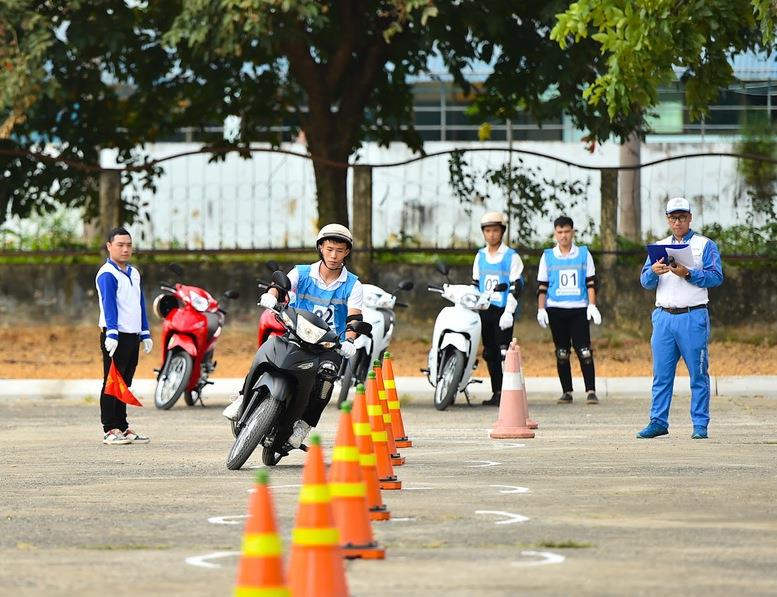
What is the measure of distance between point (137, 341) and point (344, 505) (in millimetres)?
7566

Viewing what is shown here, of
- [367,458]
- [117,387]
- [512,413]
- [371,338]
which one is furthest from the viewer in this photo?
[371,338]

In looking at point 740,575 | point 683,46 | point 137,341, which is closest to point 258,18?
point 683,46

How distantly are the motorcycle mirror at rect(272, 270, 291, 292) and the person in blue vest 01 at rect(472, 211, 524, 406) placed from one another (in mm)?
7085

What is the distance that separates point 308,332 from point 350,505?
4115 millimetres

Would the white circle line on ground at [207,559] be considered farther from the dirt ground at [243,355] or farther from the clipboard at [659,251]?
the dirt ground at [243,355]

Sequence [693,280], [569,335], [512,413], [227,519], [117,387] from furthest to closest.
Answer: [569,335] → [512,413] → [117,387] → [693,280] → [227,519]

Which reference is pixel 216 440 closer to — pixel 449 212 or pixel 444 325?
pixel 444 325

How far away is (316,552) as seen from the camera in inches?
270

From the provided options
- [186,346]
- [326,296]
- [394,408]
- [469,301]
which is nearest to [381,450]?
[326,296]

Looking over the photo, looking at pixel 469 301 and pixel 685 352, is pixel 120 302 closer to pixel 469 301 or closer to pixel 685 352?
pixel 685 352

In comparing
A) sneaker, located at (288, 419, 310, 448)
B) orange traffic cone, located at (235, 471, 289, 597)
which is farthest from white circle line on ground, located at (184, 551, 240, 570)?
sneaker, located at (288, 419, 310, 448)

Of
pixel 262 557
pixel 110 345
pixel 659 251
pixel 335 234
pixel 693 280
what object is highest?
pixel 335 234

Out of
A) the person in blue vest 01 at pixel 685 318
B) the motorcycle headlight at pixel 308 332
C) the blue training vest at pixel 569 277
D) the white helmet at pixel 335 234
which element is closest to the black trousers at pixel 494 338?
the blue training vest at pixel 569 277

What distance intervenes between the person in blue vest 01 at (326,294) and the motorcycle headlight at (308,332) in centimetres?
37
